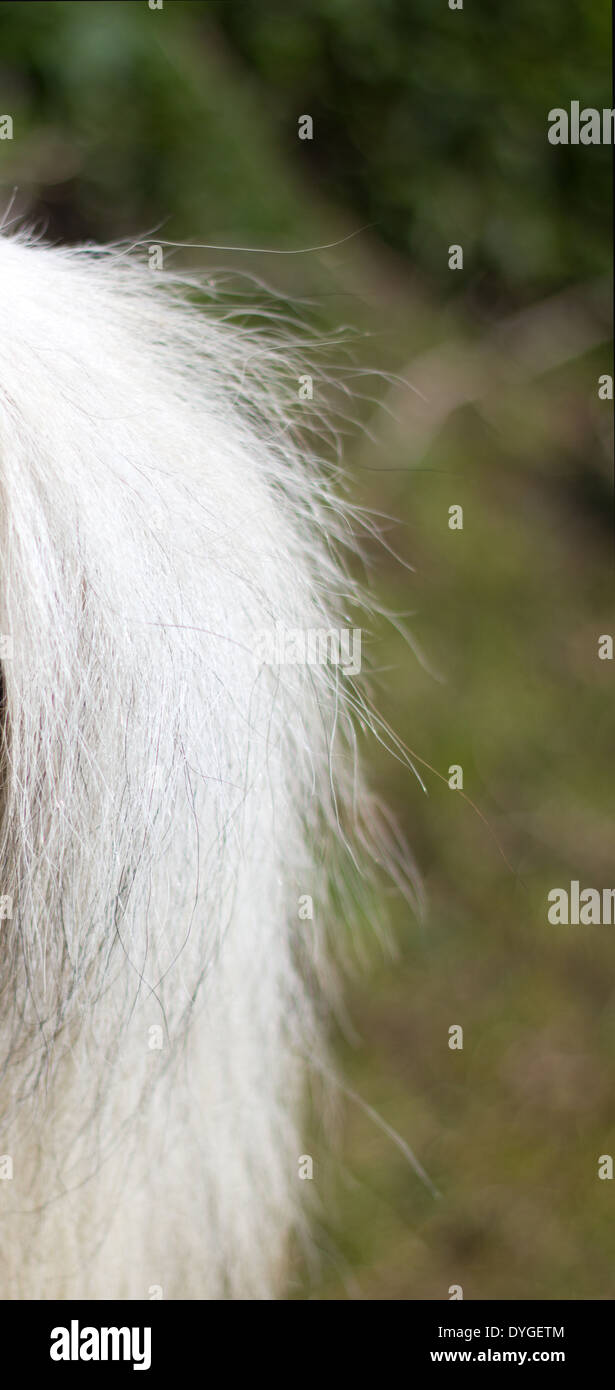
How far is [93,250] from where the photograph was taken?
0.36 meters

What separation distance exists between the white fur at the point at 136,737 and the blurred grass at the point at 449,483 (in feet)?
0.88

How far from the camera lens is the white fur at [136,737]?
27 centimetres

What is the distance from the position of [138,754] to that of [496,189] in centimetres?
98

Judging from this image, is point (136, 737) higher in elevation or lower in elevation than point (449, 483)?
lower

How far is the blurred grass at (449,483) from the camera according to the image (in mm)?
747

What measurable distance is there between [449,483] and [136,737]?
83 centimetres

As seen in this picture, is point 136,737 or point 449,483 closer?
point 136,737

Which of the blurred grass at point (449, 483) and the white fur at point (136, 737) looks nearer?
the white fur at point (136, 737)

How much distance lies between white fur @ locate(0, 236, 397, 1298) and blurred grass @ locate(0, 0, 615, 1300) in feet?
0.88

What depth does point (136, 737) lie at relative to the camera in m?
0.29

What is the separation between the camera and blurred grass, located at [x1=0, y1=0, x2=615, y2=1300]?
29.4 inches

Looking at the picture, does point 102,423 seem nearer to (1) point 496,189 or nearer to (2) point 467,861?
(2) point 467,861

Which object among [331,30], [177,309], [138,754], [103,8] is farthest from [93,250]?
[331,30]

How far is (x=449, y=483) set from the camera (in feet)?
3.52
